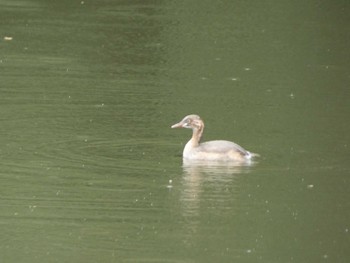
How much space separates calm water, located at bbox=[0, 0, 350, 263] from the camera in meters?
10.7

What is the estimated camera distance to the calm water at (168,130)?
35.0ft

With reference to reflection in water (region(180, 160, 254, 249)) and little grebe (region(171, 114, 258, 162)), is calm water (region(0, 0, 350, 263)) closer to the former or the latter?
reflection in water (region(180, 160, 254, 249))

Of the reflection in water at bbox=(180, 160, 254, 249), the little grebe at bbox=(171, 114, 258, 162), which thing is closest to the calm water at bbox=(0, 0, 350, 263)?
the reflection in water at bbox=(180, 160, 254, 249)

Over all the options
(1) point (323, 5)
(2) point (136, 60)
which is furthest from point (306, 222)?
(1) point (323, 5)

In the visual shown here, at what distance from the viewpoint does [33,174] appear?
12.3m

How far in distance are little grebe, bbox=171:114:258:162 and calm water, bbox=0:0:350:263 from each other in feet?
0.49

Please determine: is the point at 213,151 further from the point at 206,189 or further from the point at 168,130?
the point at 168,130

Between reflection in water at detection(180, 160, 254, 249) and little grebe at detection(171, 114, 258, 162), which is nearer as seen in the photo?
reflection in water at detection(180, 160, 254, 249)

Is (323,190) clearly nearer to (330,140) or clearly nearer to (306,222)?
(306,222)

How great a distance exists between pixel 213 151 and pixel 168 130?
54.1 inches

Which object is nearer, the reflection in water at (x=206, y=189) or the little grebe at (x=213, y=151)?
the reflection in water at (x=206, y=189)

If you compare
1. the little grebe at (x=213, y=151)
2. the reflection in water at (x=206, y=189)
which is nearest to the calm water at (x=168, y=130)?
the reflection in water at (x=206, y=189)

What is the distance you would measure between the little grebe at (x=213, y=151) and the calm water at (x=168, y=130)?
15cm

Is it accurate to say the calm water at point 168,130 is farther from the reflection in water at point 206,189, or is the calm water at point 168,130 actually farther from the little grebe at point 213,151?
the little grebe at point 213,151
